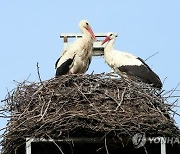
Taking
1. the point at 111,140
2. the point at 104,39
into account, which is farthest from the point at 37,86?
the point at 104,39

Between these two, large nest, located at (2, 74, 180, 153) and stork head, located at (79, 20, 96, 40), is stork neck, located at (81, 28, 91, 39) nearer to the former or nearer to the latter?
stork head, located at (79, 20, 96, 40)

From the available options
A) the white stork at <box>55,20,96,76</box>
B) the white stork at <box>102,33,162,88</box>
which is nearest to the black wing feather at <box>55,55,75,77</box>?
the white stork at <box>55,20,96,76</box>

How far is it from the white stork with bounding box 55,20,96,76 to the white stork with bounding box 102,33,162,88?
33 centimetres

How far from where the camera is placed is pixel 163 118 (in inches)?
330

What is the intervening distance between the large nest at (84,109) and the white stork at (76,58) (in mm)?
1494

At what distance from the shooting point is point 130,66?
421 inches

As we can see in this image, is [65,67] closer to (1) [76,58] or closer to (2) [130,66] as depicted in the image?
(1) [76,58]

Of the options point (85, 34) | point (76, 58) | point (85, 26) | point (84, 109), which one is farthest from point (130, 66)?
point (84, 109)

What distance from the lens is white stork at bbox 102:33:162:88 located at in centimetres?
1048

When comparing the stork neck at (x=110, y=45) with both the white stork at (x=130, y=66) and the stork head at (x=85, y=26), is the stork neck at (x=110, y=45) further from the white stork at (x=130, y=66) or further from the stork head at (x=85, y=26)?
the stork head at (x=85, y=26)

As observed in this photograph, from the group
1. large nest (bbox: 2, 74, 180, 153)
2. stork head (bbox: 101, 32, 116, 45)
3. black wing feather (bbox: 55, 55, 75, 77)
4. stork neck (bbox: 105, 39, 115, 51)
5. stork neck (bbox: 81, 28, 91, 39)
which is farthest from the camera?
stork head (bbox: 101, 32, 116, 45)

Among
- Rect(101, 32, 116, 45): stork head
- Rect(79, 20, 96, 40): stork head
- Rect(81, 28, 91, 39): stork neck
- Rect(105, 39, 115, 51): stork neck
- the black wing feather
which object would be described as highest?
Rect(79, 20, 96, 40): stork head

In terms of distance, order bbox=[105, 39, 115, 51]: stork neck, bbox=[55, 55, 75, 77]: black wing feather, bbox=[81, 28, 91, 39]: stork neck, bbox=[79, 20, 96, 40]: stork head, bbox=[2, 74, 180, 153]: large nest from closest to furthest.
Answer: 1. bbox=[2, 74, 180, 153]: large nest
2. bbox=[55, 55, 75, 77]: black wing feather
3. bbox=[81, 28, 91, 39]: stork neck
4. bbox=[79, 20, 96, 40]: stork head
5. bbox=[105, 39, 115, 51]: stork neck

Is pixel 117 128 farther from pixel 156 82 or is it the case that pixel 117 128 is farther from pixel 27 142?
pixel 156 82
